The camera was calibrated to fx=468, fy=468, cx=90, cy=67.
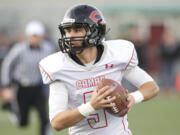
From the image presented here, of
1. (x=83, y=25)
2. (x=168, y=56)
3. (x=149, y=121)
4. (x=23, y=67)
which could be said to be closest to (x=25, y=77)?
(x=23, y=67)

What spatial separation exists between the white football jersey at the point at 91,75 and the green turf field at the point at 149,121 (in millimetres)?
3796

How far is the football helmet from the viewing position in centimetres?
330

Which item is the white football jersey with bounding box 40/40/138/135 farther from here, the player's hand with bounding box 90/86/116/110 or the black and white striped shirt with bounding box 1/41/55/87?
the black and white striped shirt with bounding box 1/41/55/87

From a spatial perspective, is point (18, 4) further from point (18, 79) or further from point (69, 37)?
point (69, 37)

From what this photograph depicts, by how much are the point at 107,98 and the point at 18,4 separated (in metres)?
16.7

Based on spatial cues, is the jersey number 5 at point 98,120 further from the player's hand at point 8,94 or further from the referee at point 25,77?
the player's hand at point 8,94

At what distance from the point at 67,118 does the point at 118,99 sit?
364mm

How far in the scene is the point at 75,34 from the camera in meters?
3.32

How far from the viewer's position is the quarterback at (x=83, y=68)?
327 centimetres

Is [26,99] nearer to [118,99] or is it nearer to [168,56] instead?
[118,99]

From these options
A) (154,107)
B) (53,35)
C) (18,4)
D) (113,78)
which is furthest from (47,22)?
(113,78)

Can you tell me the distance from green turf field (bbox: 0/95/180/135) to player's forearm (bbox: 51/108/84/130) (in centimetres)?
410

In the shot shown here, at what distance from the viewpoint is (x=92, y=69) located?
3.35 metres

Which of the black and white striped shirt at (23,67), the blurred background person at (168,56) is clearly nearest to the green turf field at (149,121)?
the black and white striped shirt at (23,67)
